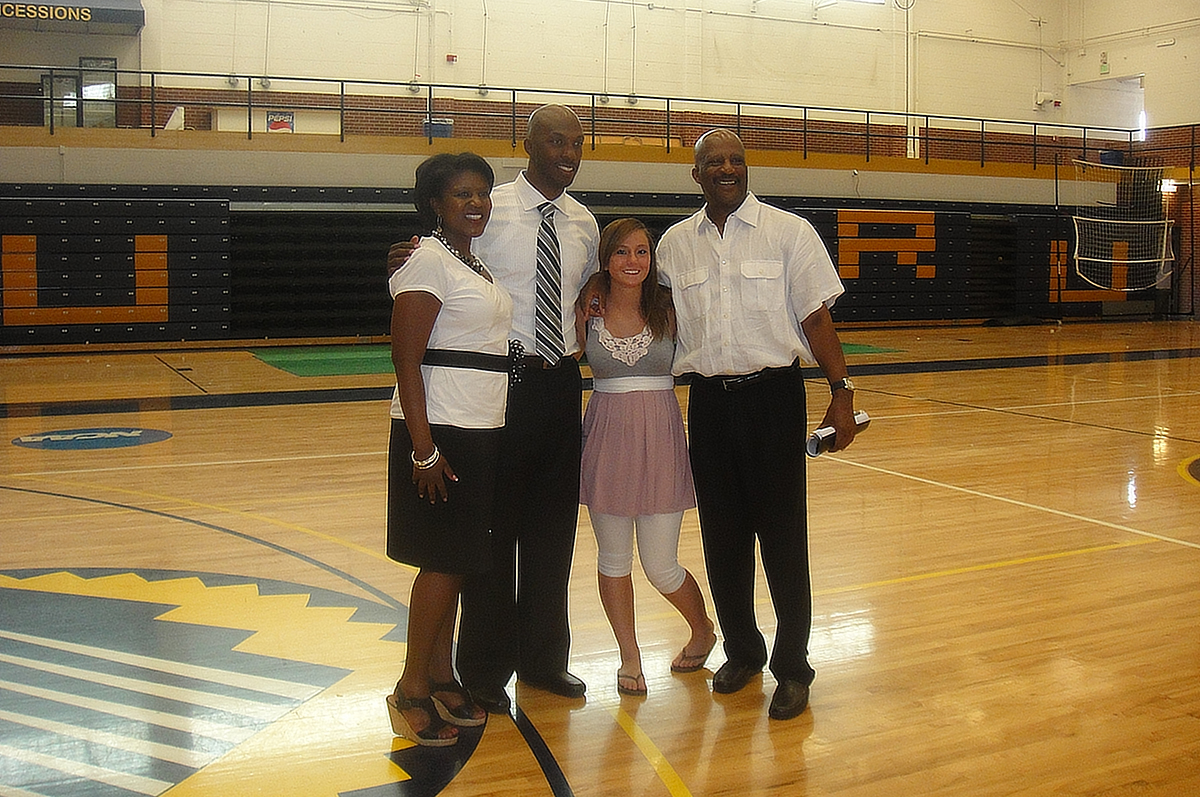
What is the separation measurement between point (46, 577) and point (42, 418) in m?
4.75

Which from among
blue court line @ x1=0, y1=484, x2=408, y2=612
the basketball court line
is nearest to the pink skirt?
blue court line @ x1=0, y1=484, x2=408, y2=612

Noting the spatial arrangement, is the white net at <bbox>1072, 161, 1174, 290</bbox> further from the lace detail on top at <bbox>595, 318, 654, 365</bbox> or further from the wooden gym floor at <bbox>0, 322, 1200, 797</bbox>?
the lace detail on top at <bbox>595, 318, 654, 365</bbox>

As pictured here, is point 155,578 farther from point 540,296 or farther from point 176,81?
point 176,81

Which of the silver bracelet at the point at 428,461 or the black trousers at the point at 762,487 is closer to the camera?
the silver bracelet at the point at 428,461

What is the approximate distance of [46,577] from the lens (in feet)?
14.0

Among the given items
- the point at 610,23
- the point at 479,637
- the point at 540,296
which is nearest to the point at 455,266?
the point at 540,296

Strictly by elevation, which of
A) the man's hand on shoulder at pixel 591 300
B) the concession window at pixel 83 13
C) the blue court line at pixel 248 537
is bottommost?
the blue court line at pixel 248 537

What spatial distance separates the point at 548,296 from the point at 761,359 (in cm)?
61

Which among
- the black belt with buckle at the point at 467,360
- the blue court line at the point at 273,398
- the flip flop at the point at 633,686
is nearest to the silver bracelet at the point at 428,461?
the black belt with buckle at the point at 467,360

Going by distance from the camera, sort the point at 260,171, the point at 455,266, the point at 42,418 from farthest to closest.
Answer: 1. the point at 260,171
2. the point at 42,418
3. the point at 455,266

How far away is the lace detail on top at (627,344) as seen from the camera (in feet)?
10.2

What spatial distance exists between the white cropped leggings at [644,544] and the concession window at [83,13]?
15461mm

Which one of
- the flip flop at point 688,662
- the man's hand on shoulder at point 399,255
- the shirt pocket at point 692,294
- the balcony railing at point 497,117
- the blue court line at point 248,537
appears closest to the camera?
the man's hand on shoulder at point 399,255

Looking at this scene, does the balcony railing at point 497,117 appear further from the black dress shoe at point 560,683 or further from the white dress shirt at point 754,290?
the black dress shoe at point 560,683
